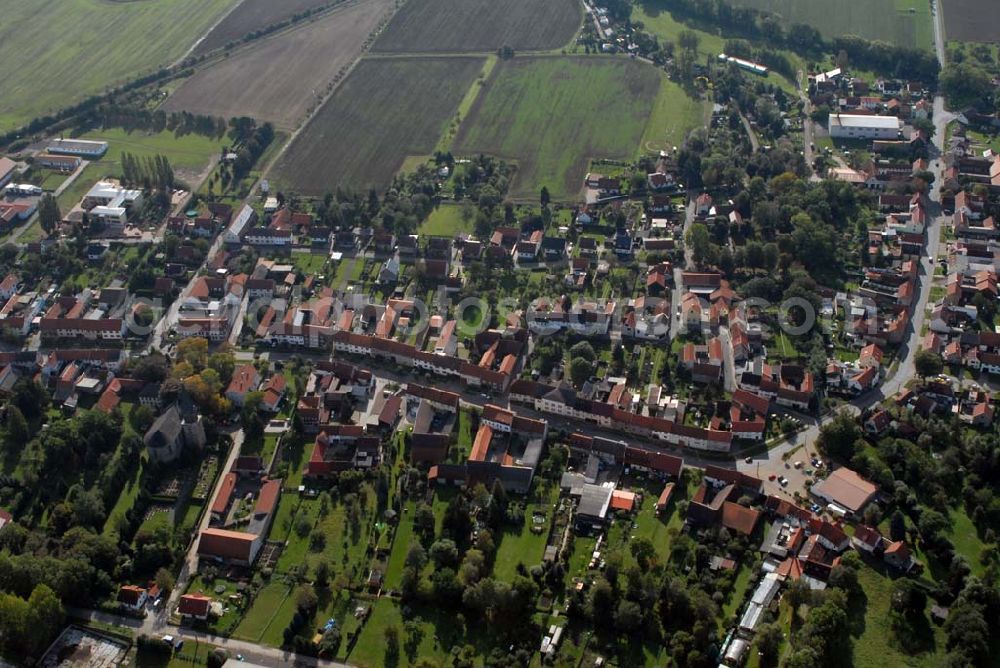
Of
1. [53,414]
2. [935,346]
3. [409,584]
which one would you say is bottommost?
[53,414]

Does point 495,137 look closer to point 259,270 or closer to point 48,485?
point 259,270

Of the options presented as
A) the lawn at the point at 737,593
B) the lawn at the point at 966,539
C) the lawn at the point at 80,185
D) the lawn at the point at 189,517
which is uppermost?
the lawn at the point at 966,539

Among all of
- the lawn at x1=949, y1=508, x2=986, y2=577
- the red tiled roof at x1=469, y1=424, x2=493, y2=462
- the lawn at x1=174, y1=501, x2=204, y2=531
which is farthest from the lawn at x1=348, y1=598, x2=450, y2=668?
the lawn at x1=949, y1=508, x2=986, y2=577

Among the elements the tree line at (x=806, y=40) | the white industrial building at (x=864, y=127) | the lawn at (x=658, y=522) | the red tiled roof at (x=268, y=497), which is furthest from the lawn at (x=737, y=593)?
the tree line at (x=806, y=40)

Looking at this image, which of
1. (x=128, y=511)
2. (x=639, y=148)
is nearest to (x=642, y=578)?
(x=128, y=511)

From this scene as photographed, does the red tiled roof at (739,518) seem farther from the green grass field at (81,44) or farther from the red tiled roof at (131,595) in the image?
the green grass field at (81,44)

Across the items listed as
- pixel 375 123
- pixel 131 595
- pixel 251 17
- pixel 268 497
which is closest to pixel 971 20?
pixel 375 123

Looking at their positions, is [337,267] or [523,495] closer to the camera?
[523,495]

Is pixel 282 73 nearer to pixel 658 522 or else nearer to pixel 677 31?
pixel 677 31
